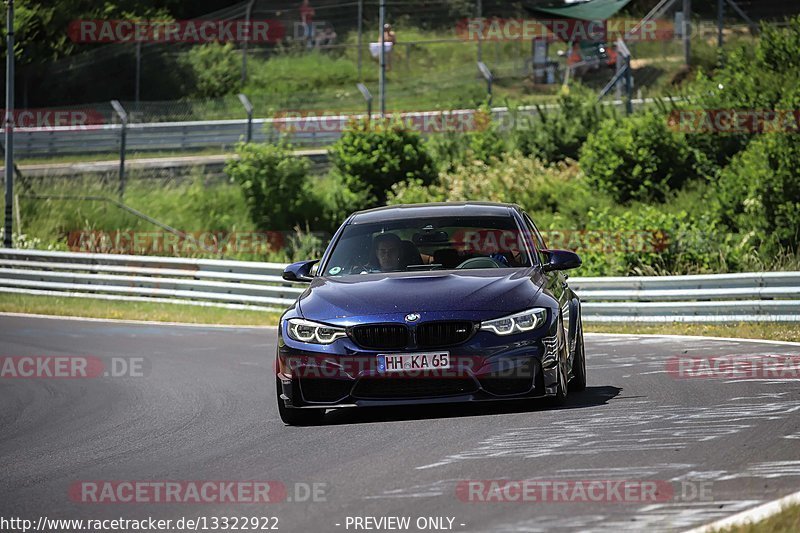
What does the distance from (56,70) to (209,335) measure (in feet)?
108

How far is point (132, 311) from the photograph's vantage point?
88.0 ft

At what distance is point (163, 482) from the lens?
8023 millimetres

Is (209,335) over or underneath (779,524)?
underneath

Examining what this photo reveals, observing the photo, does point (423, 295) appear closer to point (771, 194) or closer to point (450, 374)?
point (450, 374)

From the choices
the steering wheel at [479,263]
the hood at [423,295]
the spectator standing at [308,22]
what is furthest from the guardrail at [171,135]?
the hood at [423,295]

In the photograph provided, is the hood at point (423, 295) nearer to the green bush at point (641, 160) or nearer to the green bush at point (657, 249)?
the green bush at point (657, 249)

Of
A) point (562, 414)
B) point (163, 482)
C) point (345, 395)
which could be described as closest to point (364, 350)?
point (345, 395)

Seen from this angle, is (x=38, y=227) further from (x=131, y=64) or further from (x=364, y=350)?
(x=364, y=350)

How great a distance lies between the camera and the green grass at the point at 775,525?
5.93m

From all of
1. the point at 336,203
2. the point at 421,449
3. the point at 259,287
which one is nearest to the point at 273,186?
the point at 336,203

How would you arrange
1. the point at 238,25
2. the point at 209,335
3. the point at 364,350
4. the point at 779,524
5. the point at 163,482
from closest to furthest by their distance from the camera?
the point at 779,524, the point at 163,482, the point at 364,350, the point at 209,335, the point at 238,25

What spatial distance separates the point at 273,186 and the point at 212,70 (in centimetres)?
1797

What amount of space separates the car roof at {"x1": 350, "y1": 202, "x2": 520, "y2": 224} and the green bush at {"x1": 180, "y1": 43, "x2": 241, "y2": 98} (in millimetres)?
42510

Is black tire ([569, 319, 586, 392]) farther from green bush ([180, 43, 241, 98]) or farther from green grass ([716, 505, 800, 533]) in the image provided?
green bush ([180, 43, 241, 98])
